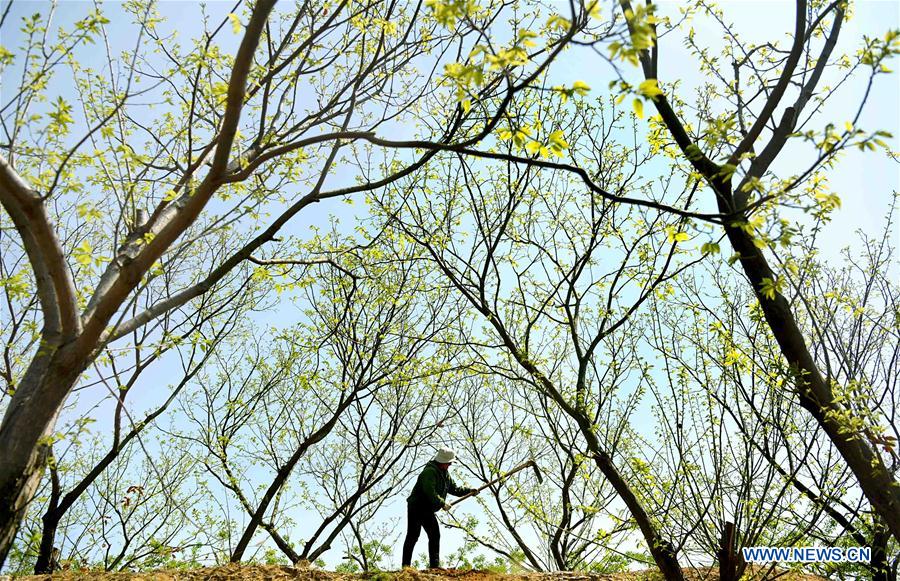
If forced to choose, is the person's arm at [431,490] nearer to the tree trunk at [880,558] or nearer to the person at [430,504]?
the person at [430,504]

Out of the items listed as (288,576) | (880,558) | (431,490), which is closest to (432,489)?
(431,490)

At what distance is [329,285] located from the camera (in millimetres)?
10805

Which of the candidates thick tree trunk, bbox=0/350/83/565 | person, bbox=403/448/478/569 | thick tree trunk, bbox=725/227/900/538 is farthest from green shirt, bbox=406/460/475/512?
thick tree trunk, bbox=0/350/83/565

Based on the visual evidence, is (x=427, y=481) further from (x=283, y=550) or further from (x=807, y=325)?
(x=807, y=325)

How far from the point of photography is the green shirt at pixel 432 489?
834cm

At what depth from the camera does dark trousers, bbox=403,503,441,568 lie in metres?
8.30

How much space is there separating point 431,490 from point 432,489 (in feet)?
0.06

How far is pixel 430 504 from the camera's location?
8.36 metres

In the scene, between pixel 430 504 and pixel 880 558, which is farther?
pixel 430 504

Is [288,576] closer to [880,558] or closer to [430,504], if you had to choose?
[430,504]

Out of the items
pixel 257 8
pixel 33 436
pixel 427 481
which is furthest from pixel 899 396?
pixel 33 436

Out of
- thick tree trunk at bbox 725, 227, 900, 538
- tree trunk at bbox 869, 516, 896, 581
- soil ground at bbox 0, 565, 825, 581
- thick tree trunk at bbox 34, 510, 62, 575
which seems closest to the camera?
thick tree trunk at bbox 725, 227, 900, 538

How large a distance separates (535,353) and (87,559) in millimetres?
8125

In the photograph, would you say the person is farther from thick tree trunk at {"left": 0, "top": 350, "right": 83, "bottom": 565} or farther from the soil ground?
thick tree trunk at {"left": 0, "top": 350, "right": 83, "bottom": 565}
